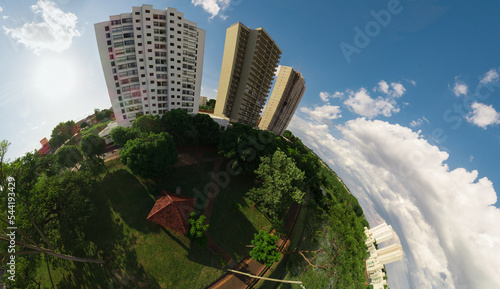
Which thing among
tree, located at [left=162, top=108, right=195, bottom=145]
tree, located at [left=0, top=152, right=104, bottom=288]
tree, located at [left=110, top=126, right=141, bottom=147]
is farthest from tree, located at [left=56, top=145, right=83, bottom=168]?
tree, located at [left=162, top=108, right=195, bottom=145]

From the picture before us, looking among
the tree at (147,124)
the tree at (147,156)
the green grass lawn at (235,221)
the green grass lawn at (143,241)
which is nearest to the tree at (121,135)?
the tree at (147,124)

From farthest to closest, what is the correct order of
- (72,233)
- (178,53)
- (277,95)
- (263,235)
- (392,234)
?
(277,95) → (392,234) → (178,53) → (263,235) → (72,233)

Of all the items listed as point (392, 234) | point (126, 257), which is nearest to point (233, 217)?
point (126, 257)

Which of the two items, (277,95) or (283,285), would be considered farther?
(277,95)

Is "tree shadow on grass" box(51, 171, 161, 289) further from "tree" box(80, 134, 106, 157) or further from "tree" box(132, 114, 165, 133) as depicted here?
"tree" box(132, 114, 165, 133)

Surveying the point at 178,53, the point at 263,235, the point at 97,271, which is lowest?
the point at 97,271

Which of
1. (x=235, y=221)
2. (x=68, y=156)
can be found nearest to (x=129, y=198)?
(x=68, y=156)

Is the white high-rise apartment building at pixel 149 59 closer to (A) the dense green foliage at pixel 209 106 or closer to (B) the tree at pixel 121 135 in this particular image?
(B) the tree at pixel 121 135

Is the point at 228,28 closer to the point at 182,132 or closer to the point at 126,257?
the point at 182,132
